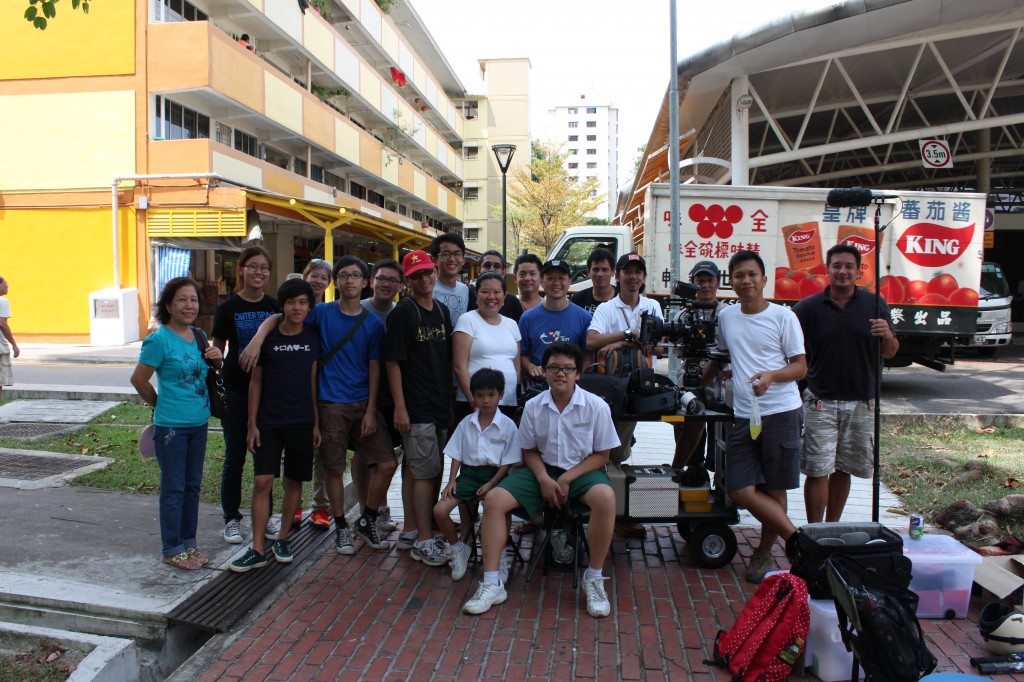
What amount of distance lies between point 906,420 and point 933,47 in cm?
930

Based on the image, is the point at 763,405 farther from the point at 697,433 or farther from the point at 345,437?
the point at 345,437

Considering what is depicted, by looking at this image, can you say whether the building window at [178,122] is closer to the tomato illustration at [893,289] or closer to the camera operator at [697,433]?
the camera operator at [697,433]

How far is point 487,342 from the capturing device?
4391mm

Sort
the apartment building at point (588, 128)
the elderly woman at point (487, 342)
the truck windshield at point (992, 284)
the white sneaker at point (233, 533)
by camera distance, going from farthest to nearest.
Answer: the apartment building at point (588, 128) → the truck windshield at point (992, 284) → the white sneaker at point (233, 533) → the elderly woman at point (487, 342)

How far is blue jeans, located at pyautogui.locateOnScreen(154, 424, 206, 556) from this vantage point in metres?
4.04

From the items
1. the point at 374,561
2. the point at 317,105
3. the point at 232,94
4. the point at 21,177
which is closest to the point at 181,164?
the point at 232,94

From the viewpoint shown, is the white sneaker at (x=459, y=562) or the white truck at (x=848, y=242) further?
the white truck at (x=848, y=242)

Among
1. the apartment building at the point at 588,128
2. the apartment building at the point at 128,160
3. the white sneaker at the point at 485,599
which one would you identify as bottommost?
the white sneaker at the point at 485,599

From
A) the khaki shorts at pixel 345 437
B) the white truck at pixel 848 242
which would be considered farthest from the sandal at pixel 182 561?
the white truck at pixel 848 242

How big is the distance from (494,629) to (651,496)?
1281mm

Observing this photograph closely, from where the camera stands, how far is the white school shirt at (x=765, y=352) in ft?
13.1

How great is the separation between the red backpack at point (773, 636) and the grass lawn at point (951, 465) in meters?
2.34

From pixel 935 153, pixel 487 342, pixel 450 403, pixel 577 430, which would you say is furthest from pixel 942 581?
pixel 935 153

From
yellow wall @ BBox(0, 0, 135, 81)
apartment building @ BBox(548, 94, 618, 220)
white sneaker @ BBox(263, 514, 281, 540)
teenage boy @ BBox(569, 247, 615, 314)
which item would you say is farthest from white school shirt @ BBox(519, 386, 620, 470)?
apartment building @ BBox(548, 94, 618, 220)
